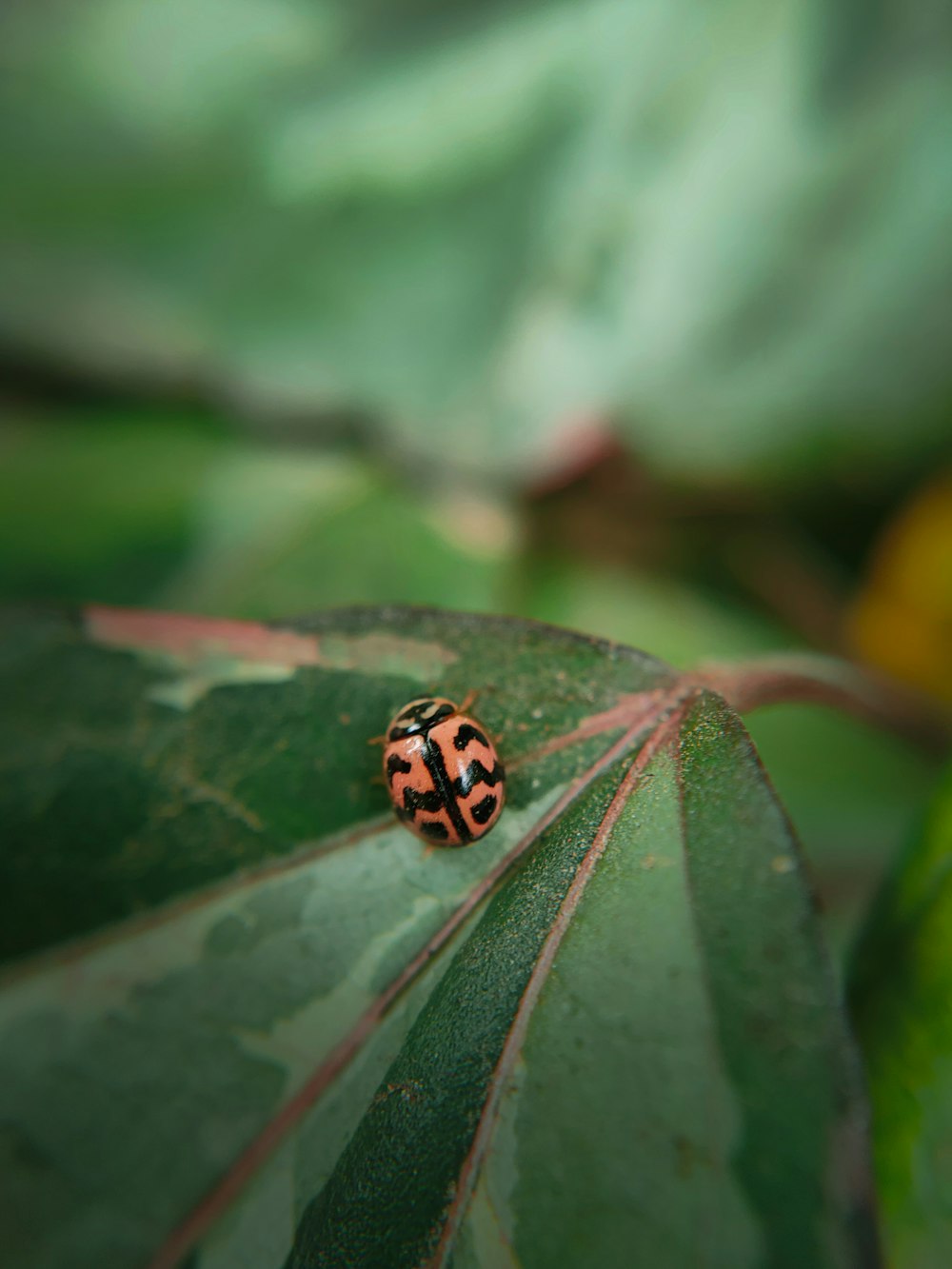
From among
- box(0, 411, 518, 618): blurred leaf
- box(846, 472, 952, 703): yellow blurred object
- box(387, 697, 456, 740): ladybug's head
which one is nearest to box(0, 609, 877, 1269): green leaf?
box(387, 697, 456, 740): ladybug's head

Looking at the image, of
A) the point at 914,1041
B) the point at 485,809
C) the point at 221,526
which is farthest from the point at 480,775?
the point at 221,526

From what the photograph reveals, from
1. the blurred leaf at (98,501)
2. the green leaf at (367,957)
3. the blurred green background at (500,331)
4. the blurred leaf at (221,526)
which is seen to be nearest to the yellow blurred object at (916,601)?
the blurred green background at (500,331)

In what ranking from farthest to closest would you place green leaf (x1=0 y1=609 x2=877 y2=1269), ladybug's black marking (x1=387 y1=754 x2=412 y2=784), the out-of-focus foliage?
the out-of-focus foliage, ladybug's black marking (x1=387 y1=754 x2=412 y2=784), green leaf (x1=0 y1=609 x2=877 y2=1269)

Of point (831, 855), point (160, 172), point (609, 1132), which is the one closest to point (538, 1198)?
point (609, 1132)

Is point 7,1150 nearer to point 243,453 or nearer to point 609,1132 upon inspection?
point 609,1132

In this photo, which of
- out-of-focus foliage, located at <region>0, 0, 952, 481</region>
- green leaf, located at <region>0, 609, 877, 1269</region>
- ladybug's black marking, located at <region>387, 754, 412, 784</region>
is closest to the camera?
green leaf, located at <region>0, 609, 877, 1269</region>

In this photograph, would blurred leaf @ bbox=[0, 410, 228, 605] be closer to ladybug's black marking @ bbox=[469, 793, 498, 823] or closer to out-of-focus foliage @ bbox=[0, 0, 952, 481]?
out-of-focus foliage @ bbox=[0, 0, 952, 481]

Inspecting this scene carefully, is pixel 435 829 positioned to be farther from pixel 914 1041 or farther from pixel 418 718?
pixel 914 1041
